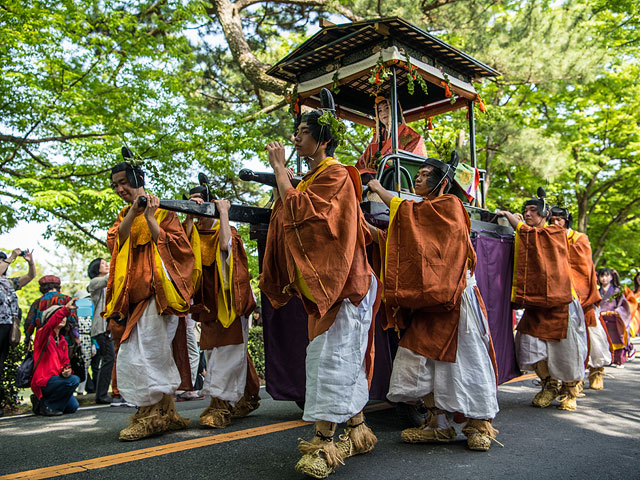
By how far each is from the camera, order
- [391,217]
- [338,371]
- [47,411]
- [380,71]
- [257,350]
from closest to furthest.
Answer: [338,371]
[391,217]
[380,71]
[47,411]
[257,350]

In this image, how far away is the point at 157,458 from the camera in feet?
10.7

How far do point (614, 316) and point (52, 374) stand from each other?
28.1ft

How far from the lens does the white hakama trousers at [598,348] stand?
21.2ft

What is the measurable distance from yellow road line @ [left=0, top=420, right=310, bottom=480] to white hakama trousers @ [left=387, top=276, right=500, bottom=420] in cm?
111

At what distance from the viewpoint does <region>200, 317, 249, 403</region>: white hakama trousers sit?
432cm

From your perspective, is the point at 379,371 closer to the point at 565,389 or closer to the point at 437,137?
the point at 565,389

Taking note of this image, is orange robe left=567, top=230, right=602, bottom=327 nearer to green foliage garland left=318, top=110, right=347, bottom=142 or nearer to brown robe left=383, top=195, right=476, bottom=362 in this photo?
brown robe left=383, top=195, right=476, bottom=362

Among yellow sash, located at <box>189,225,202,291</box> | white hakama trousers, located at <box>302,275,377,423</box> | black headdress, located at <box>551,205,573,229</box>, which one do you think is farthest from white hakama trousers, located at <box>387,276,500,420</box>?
black headdress, located at <box>551,205,573,229</box>

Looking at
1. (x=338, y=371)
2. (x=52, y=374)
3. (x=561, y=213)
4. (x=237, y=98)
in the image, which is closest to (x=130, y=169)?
(x=338, y=371)

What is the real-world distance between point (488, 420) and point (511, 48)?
445 inches

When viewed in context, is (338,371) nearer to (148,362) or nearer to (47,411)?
(148,362)

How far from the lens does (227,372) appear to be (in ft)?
14.3

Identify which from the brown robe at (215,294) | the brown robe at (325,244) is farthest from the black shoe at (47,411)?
the brown robe at (325,244)

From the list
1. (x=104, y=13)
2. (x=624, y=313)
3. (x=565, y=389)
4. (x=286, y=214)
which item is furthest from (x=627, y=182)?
(x=286, y=214)
